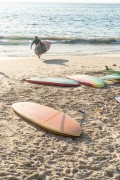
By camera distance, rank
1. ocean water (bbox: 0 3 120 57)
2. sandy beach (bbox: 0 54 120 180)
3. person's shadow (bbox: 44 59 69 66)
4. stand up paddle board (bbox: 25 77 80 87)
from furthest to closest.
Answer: ocean water (bbox: 0 3 120 57) < person's shadow (bbox: 44 59 69 66) < stand up paddle board (bbox: 25 77 80 87) < sandy beach (bbox: 0 54 120 180)

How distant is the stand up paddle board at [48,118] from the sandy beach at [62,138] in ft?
0.29

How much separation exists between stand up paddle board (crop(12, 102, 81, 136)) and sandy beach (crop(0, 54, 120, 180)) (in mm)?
89

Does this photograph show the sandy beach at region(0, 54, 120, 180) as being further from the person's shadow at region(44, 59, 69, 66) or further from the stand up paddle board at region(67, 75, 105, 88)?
the person's shadow at region(44, 59, 69, 66)

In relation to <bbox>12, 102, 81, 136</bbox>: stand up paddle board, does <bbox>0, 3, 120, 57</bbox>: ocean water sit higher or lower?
lower

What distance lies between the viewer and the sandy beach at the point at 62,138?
11.6 ft

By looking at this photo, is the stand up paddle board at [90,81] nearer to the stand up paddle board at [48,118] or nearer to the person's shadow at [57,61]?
the stand up paddle board at [48,118]

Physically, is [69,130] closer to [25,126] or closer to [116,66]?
[25,126]

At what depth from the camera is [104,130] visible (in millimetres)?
4660

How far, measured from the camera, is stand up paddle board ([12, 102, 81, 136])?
4.52 m

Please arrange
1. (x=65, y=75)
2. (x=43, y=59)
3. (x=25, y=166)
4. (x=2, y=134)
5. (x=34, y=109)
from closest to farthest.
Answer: (x=25, y=166)
(x=2, y=134)
(x=34, y=109)
(x=65, y=75)
(x=43, y=59)

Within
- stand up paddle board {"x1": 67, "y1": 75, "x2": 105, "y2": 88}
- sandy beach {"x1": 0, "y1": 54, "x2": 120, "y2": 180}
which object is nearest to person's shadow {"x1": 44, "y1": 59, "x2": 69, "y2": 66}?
stand up paddle board {"x1": 67, "y1": 75, "x2": 105, "y2": 88}

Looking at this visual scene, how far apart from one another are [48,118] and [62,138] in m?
0.62

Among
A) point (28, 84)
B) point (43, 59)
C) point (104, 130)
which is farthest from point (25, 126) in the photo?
point (43, 59)

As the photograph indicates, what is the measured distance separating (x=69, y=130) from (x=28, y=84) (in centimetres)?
277
